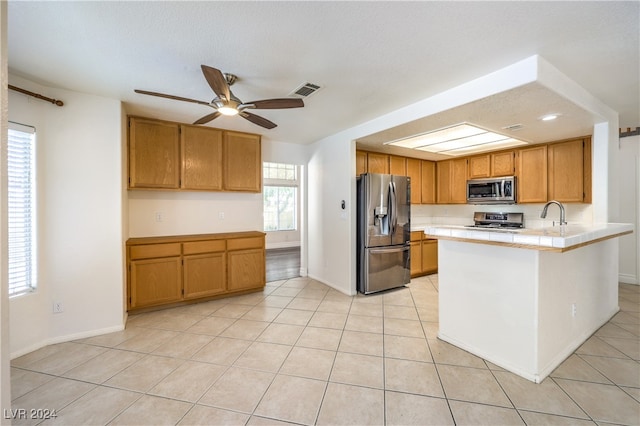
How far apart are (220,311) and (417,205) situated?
4152mm

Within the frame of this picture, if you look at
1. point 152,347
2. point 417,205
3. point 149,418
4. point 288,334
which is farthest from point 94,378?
point 417,205

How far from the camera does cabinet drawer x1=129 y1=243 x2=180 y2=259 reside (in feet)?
10.1

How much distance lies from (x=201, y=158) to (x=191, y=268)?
151 centimetres

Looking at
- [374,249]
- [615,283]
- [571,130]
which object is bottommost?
[615,283]

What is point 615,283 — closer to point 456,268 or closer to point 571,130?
point 571,130

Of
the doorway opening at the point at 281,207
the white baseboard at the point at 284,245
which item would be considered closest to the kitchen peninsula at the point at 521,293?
the doorway opening at the point at 281,207

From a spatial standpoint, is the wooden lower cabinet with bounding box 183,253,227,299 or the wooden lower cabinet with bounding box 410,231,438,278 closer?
the wooden lower cabinet with bounding box 183,253,227,299

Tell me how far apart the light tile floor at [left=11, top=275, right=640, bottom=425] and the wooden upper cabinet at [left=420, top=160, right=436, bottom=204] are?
278 cm

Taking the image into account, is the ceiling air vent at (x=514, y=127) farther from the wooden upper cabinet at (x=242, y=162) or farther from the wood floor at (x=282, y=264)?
the wood floor at (x=282, y=264)

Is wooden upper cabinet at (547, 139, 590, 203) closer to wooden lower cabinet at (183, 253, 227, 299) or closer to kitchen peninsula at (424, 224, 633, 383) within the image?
kitchen peninsula at (424, 224, 633, 383)

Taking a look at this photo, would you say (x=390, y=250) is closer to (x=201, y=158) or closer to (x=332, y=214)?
(x=332, y=214)

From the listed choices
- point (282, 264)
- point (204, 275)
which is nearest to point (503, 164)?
point (282, 264)

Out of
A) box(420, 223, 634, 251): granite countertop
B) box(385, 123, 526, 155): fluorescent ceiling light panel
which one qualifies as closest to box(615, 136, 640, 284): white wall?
box(385, 123, 526, 155): fluorescent ceiling light panel

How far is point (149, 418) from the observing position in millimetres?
1603
